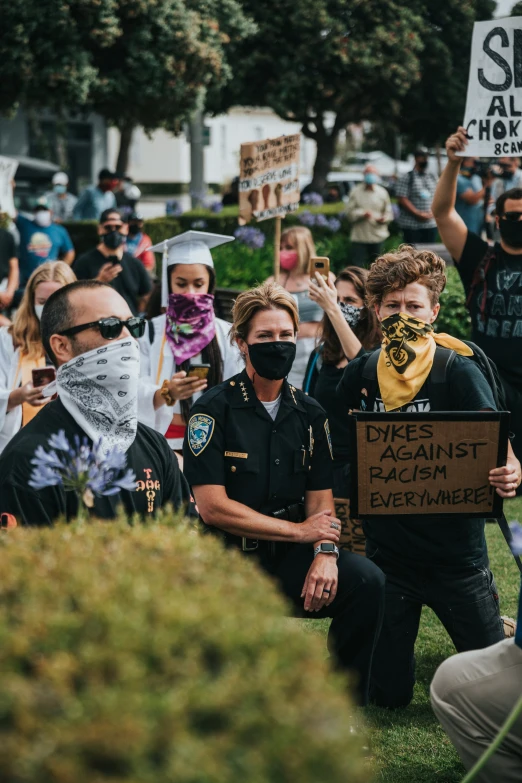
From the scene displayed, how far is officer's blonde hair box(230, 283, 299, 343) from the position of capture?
14.4ft

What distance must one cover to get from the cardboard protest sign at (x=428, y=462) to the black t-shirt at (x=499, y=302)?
2.25 m

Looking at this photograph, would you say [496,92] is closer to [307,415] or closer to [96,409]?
[307,415]

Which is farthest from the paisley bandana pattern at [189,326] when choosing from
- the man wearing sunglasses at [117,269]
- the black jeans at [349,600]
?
the man wearing sunglasses at [117,269]

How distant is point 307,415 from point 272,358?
294mm

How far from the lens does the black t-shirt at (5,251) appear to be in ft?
35.4

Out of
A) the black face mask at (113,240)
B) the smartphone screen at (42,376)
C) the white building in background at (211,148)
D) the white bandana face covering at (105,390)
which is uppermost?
the white building in background at (211,148)

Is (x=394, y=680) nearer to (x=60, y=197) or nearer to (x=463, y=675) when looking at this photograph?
(x=463, y=675)

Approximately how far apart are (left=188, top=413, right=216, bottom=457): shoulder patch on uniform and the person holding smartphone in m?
1.05

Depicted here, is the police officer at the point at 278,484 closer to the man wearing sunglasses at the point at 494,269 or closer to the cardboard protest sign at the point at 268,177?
the man wearing sunglasses at the point at 494,269

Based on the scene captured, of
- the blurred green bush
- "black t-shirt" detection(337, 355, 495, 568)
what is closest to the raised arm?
"black t-shirt" detection(337, 355, 495, 568)

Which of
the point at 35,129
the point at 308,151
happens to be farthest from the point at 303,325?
the point at 308,151

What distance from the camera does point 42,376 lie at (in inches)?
201

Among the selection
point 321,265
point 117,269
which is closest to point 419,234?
point 117,269

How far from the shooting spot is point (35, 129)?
3538 cm
